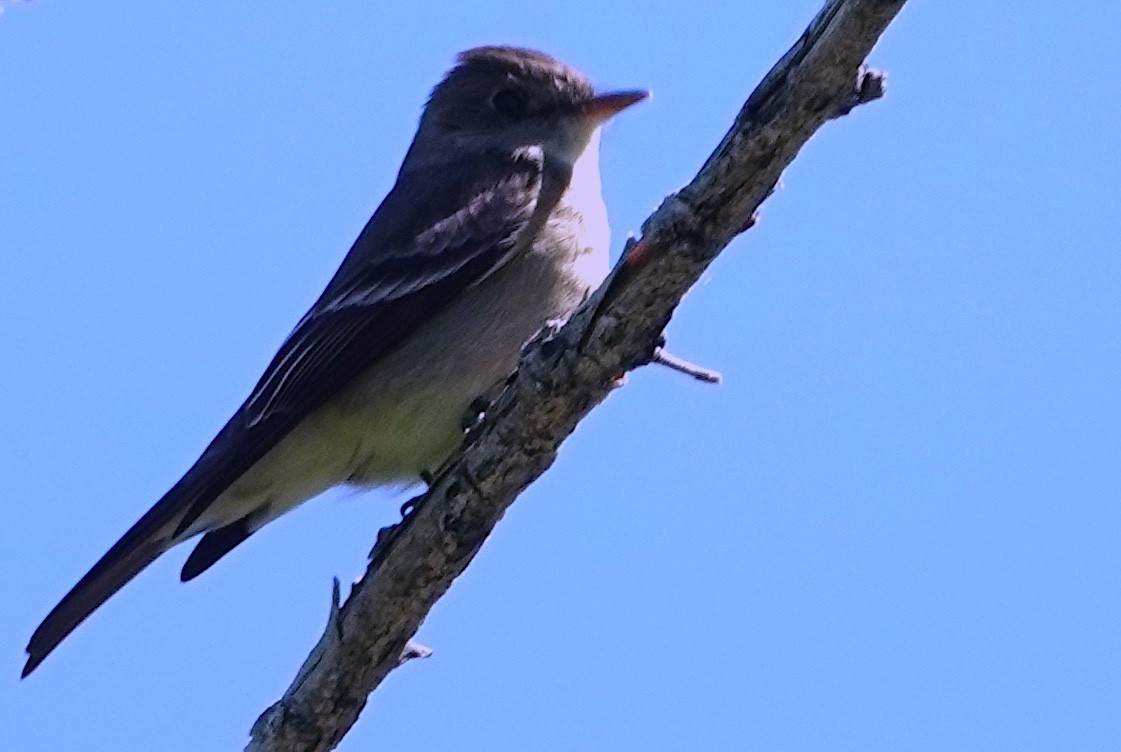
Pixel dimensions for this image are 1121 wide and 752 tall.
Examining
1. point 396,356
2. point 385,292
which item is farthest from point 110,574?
point 385,292

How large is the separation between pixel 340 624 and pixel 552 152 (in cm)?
301

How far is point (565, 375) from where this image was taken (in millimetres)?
5039

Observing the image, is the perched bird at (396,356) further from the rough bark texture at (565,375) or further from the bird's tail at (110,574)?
the rough bark texture at (565,375)

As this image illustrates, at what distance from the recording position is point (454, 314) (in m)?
6.97

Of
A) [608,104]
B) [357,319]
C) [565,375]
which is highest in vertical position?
[608,104]

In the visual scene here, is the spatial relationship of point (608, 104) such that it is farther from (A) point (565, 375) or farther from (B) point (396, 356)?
(A) point (565, 375)

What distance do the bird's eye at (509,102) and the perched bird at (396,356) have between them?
0.46 m

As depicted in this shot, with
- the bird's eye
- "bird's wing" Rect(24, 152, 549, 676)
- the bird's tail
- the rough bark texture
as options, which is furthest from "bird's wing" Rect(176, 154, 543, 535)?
the rough bark texture

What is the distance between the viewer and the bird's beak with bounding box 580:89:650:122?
7.75m

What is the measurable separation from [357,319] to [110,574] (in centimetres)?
139

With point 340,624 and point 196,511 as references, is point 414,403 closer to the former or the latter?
point 196,511

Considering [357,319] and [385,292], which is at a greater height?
[385,292]

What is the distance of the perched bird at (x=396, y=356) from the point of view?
22.3 feet

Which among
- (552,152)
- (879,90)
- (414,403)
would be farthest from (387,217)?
(879,90)
